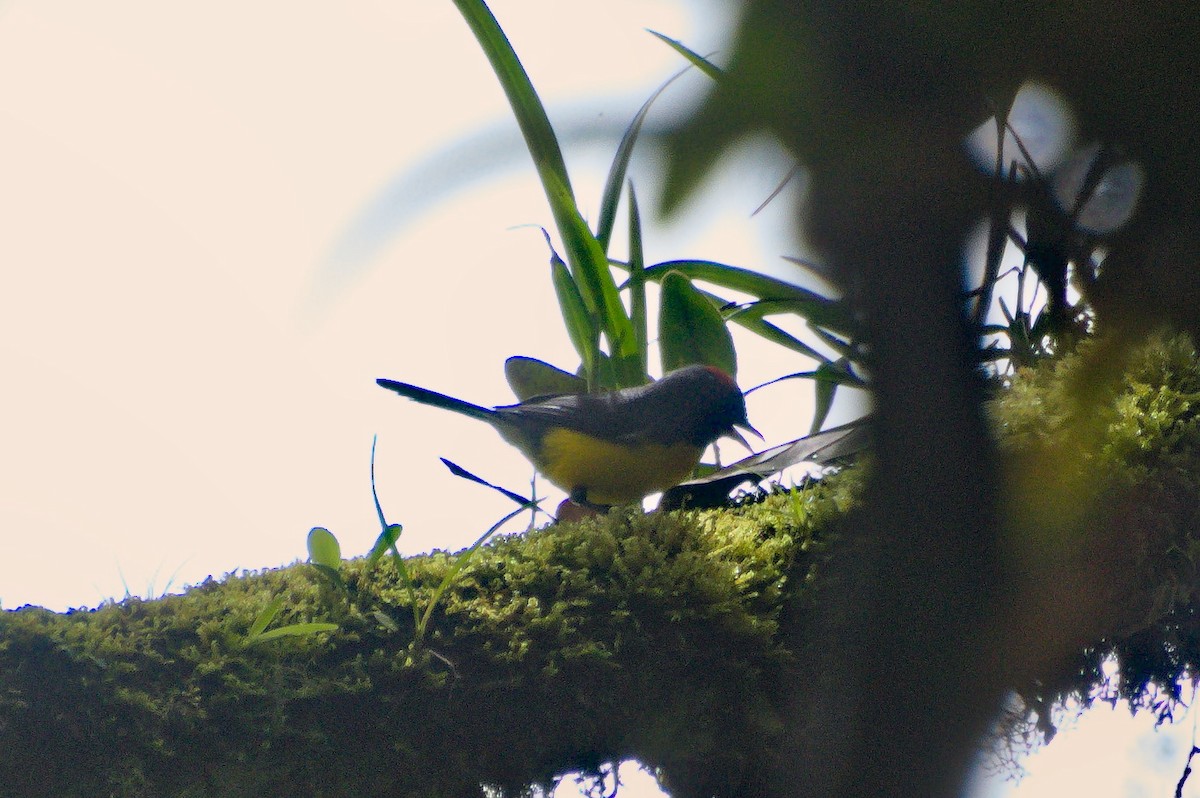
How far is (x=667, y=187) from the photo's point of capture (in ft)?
3.19

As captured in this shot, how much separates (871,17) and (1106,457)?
90 centimetres

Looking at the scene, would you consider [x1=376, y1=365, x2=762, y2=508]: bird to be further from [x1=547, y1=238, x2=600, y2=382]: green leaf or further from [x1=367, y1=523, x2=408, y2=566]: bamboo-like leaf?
[x1=367, y1=523, x2=408, y2=566]: bamboo-like leaf

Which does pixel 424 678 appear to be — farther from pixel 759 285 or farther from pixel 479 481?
pixel 759 285

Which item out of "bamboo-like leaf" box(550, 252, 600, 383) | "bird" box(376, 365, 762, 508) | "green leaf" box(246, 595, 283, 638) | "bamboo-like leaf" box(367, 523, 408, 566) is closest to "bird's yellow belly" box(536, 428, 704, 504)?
"bird" box(376, 365, 762, 508)

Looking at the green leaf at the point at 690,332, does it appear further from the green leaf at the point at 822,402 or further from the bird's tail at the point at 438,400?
the bird's tail at the point at 438,400

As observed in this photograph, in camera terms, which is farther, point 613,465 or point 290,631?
point 613,465

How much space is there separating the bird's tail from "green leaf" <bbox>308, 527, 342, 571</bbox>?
81cm

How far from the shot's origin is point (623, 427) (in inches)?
89.1

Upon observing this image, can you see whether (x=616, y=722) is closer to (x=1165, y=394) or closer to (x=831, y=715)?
(x=831, y=715)

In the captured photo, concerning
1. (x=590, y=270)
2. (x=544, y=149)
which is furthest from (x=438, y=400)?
(x=544, y=149)

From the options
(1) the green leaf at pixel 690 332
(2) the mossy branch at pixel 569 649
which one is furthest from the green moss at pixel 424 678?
(1) the green leaf at pixel 690 332

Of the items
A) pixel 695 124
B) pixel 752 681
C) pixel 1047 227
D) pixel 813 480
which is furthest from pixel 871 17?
pixel 1047 227

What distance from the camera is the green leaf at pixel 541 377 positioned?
2.56 m

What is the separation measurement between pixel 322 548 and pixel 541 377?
122 cm
